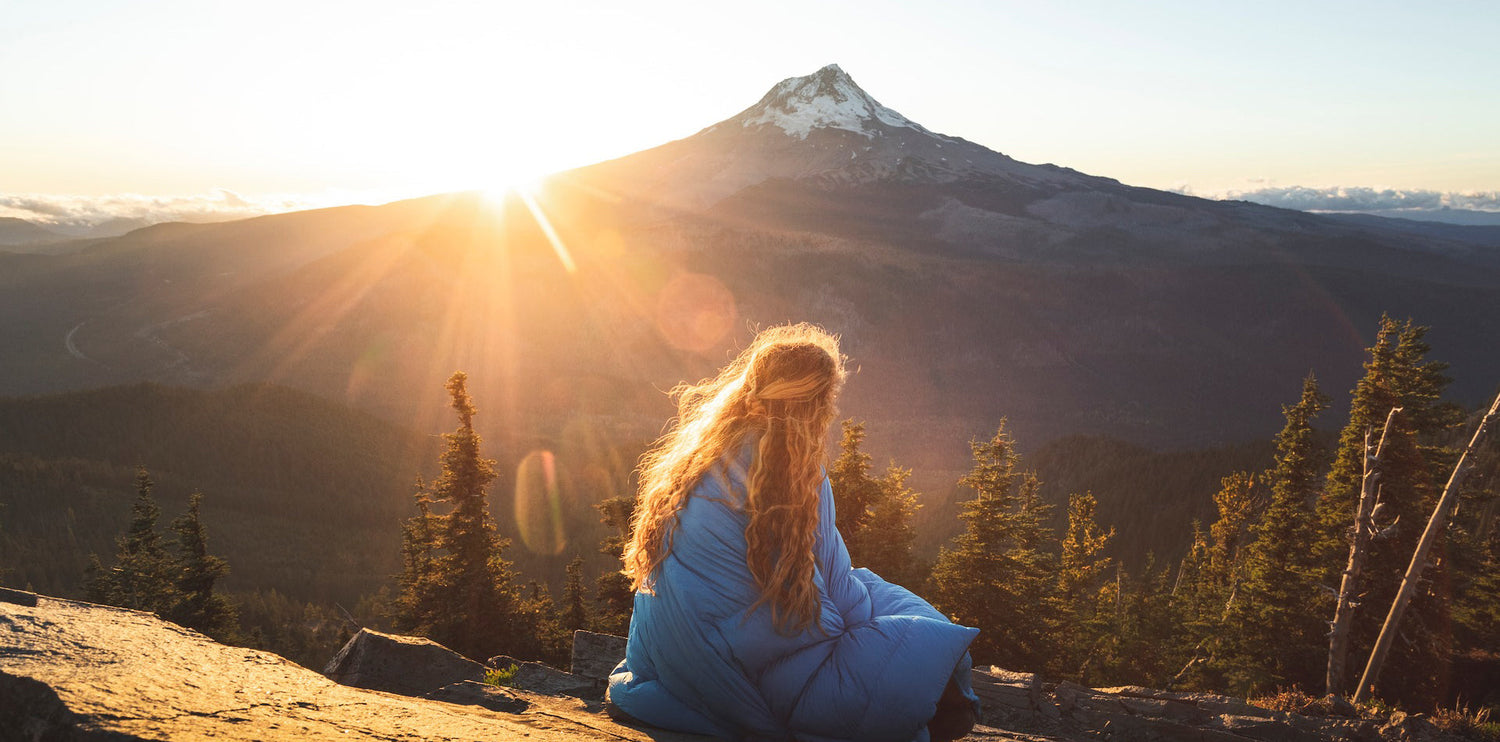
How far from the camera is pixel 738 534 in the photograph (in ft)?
12.3

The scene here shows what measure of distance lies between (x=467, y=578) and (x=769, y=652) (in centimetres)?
1579

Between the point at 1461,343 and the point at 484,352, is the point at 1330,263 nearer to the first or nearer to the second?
the point at 1461,343

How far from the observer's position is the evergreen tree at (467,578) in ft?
56.6

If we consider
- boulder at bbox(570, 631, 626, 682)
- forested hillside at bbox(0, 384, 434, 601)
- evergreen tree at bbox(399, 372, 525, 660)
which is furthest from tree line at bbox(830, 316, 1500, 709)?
forested hillside at bbox(0, 384, 434, 601)

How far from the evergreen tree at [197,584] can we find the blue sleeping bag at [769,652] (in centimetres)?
1838

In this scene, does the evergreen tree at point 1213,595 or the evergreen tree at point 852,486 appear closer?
the evergreen tree at point 1213,595

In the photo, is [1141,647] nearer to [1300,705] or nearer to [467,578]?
[1300,705]

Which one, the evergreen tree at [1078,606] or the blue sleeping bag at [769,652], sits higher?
the blue sleeping bag at [769,652]

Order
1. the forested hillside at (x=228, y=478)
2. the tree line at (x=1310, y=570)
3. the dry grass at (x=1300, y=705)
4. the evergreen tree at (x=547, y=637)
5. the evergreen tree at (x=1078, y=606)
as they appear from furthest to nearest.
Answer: the forested hillside at (x=228, y=478), the evergreen tree at (x=547, y=637), the evergreen tree at (x=1078, y=606), the tree line at (x=1310, y=570), the dry grass at (x=1300, y=705)

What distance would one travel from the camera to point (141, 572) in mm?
17312

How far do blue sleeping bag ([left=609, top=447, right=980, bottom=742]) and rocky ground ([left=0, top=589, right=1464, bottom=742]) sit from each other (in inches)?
23.6

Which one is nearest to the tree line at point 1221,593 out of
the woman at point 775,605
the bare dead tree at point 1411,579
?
the bare dead tree at point 1411,579

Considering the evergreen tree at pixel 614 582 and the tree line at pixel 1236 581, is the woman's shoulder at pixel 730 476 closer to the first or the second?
the tree line at pixel 1236 581

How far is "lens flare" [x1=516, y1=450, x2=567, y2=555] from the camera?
6384 cm
